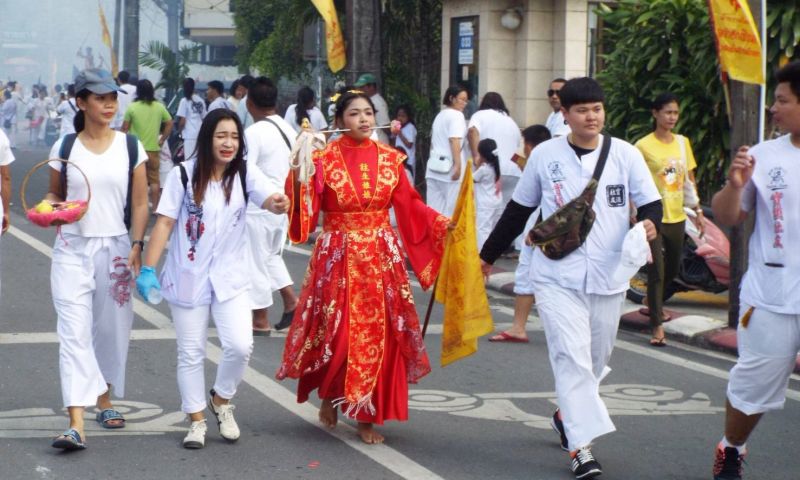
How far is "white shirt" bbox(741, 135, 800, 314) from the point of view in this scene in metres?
5.81

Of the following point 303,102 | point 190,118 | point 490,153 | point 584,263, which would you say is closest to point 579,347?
point 584,263

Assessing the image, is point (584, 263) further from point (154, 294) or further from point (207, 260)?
point (154, 294)

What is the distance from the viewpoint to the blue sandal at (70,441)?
6445 millimetres

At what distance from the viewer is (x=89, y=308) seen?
6805 mm

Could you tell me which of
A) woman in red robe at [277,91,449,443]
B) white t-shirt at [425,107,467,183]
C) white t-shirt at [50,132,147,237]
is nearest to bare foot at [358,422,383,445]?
woman in red robe at [277,91,449,443]

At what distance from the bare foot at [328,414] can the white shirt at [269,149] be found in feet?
9.22

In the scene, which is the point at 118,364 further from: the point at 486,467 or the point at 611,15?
the point at 611,15

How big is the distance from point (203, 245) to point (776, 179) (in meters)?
2.68

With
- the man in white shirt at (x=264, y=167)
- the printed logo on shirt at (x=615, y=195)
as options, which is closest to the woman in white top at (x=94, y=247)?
the printed logo on shirt at (x=615, y=195)

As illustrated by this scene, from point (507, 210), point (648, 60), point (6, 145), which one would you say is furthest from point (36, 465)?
point (648, 60)

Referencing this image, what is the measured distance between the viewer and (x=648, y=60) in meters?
13.5

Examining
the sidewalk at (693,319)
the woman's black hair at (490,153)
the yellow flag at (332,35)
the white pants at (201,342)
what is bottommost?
the sidewalk at (693,319)

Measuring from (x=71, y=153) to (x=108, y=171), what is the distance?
197 millimetres

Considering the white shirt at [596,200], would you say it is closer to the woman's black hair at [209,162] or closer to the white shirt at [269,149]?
the woman's black hair at [209,162]
